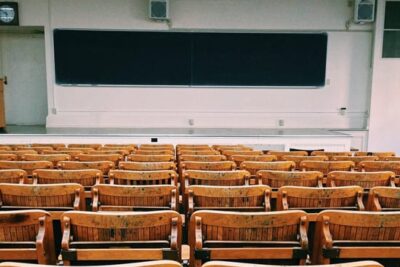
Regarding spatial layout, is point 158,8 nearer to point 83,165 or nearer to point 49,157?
point 49,157

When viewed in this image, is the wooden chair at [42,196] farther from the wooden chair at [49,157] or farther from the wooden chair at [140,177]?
the wooden chair at [49,157]

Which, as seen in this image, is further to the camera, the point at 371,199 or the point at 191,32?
the point at 191,32

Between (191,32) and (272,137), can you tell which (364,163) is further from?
(191,32)

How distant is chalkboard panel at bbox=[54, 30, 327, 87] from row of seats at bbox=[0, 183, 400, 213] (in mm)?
6777

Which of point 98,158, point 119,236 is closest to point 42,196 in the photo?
point 119,236

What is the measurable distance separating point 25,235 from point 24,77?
27.9 feet

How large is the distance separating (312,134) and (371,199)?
5.75 m

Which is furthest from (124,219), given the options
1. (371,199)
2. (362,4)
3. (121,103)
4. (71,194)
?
(362,4)

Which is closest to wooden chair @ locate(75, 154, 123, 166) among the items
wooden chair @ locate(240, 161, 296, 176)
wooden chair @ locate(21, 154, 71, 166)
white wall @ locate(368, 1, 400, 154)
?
wooden chair @ locate(21, 154, 71, 166)

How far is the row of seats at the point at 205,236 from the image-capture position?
5.85 feet

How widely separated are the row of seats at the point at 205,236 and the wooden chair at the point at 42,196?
54cm

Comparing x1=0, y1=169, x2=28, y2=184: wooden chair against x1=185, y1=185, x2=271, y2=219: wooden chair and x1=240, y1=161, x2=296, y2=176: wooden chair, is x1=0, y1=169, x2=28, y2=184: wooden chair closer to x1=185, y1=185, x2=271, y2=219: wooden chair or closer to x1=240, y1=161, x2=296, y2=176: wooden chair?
x1=185, y1=185, x2=271, y2=219: wooden chair

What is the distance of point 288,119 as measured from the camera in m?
9.23

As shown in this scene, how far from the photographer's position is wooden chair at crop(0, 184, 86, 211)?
7.92 feet
